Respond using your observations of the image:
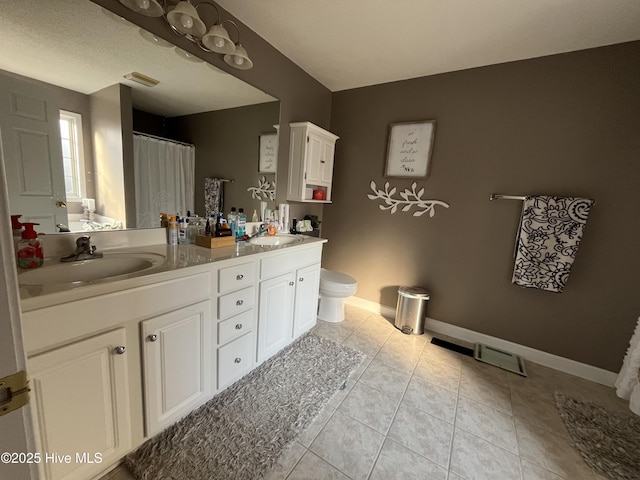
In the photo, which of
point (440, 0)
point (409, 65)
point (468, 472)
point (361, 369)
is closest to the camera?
point (468, 472)

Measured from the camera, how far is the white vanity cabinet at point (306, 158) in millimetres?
2365

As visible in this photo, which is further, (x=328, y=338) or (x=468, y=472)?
(x=328, y=338)

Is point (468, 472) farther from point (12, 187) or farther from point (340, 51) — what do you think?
point (340, 51)

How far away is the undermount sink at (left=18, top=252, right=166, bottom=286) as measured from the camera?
107 centimetres

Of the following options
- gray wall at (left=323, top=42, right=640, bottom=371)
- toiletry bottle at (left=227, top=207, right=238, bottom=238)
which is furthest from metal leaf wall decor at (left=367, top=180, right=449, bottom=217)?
toiletry bottle at (left=227, top=207, right=238, bottom=238)

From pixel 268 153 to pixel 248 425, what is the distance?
192 centimetres

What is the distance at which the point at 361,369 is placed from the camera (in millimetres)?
1956

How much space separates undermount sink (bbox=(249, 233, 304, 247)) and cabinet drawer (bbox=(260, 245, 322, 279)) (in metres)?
0.15

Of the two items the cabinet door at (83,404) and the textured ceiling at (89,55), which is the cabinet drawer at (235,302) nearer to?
the cabinet door at (83,404)

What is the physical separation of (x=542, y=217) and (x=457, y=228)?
598 millimetres

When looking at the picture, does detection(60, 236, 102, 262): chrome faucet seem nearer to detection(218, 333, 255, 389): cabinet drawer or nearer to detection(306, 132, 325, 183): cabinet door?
detection(218, 333, 255, 389): cabinet drawer

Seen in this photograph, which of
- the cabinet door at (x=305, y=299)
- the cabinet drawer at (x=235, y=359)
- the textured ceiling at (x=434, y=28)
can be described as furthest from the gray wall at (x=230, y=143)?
the cabinet drawer at (x=235, y=359)

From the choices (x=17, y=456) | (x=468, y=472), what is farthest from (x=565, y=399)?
(x=17, y=456)

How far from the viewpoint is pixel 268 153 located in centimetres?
225
